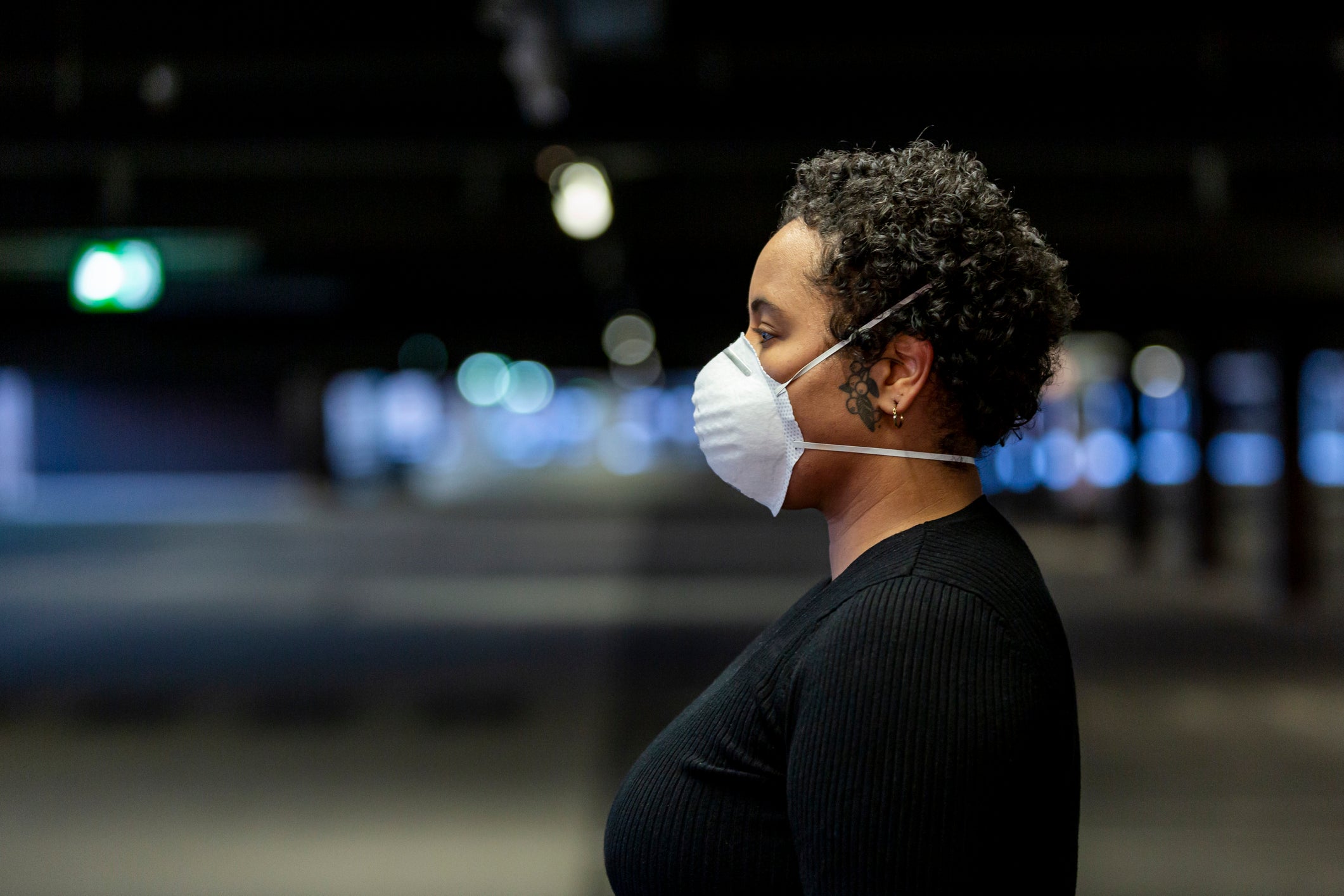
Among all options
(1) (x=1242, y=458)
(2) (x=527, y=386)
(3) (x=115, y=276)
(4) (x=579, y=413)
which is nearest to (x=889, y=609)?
(3) (x=115, y=276)

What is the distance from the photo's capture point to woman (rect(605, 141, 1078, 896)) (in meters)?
0.96

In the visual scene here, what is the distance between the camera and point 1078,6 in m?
5.04

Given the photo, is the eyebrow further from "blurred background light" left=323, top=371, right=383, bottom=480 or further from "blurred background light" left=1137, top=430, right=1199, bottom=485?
"blurred background light" left=323, top=371, right=383, bottom=480

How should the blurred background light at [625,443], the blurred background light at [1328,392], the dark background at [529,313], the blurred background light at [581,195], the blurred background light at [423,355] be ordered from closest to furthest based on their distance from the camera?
the dark background at [529,313]
the blurred background light at [581,195]
the blurred background light at [423,355]
the blurred background light at [1328,392]
the blurred background light at [625,443]

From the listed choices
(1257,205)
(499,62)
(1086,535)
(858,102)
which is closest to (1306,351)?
(1257,205)

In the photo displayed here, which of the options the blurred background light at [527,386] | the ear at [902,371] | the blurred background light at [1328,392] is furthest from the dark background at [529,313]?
the blurred background light at [527,386]

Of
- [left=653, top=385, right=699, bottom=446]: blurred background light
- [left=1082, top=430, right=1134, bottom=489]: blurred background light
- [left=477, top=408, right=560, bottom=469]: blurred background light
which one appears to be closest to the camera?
[left=1082, top=430, right=1134, bottom=489]: blurred background light

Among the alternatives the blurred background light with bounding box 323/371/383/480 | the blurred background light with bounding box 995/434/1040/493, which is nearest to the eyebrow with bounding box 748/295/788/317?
the blurred background light with bounding box 995/434/1040/493

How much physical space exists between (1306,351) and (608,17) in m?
8.16

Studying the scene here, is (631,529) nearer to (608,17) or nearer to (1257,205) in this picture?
(1257,205)

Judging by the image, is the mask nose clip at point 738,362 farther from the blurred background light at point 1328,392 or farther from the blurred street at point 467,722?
the blurred background light at point 1328,392

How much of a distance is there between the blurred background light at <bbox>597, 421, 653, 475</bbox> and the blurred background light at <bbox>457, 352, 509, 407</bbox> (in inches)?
496

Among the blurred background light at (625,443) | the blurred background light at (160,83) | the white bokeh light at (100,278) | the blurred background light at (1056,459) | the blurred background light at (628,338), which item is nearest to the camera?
the blurred background light at (160,83)

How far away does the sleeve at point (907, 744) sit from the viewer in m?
0.95
